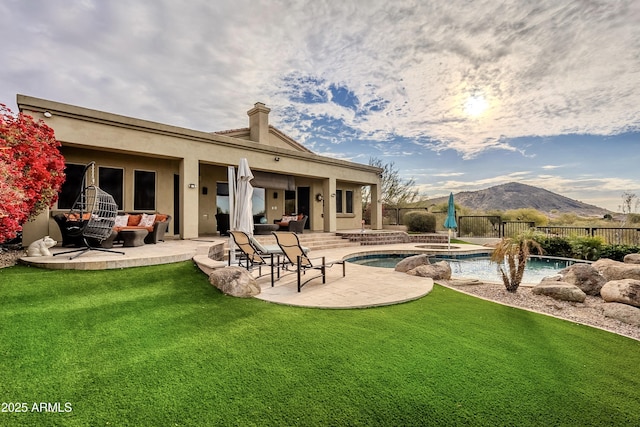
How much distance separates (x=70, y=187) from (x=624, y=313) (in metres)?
14.6

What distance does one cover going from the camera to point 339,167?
1631 centimetres

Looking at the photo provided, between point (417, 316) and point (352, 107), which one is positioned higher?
point (352, 107)

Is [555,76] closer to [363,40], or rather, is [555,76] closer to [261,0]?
[363,40]

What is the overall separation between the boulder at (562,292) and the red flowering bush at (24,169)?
10.4m

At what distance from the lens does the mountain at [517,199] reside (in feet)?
149

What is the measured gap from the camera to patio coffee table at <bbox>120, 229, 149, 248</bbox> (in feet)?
26.3

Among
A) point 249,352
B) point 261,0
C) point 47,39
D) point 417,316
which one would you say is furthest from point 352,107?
point 249,352

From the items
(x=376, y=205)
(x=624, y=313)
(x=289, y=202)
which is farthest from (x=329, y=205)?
(x=624, y=313)

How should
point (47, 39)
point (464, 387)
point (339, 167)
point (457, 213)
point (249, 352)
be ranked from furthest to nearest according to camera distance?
point (457, 213)
point (339, 167)
point (47, 39)
point (249, 352)
point (464, 387)

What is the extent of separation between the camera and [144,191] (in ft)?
36.8

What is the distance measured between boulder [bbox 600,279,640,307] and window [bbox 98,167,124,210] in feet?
46.2

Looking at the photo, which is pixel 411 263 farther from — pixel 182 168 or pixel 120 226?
pixel 120 226

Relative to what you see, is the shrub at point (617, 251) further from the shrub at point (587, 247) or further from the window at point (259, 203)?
the window at point (259, 203)

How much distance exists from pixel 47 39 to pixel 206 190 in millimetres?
7091
